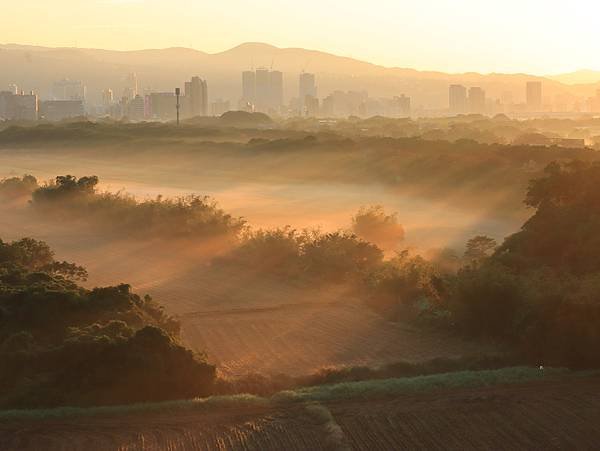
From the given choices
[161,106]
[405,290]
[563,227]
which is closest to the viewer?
[563,227]

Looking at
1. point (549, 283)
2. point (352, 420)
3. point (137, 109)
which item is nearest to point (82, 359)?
point (352, 420)

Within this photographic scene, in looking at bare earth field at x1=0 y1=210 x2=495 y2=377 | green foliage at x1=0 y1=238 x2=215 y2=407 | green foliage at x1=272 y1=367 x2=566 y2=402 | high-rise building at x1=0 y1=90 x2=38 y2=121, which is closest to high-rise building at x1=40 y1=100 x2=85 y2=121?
high-rise building at x1=0 y1=90 x2=38 y2=121

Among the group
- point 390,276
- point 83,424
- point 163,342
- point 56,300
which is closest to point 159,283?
point 390,276

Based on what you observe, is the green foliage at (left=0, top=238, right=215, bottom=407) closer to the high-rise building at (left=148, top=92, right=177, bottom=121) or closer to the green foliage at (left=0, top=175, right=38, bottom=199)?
the green foliage at (left=0, top=175, right=38, bottom=199)

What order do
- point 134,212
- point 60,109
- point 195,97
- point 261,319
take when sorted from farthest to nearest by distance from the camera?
point 195,97
point 60,109
point 134,212
point 261,319

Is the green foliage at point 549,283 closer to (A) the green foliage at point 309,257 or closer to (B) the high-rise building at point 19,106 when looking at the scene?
(A) the green foliage at point 309,257

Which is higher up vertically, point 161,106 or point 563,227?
point 161,106

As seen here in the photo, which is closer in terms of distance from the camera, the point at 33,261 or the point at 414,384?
the point at 414,384

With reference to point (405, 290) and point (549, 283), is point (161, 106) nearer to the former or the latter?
point (405, 290)
